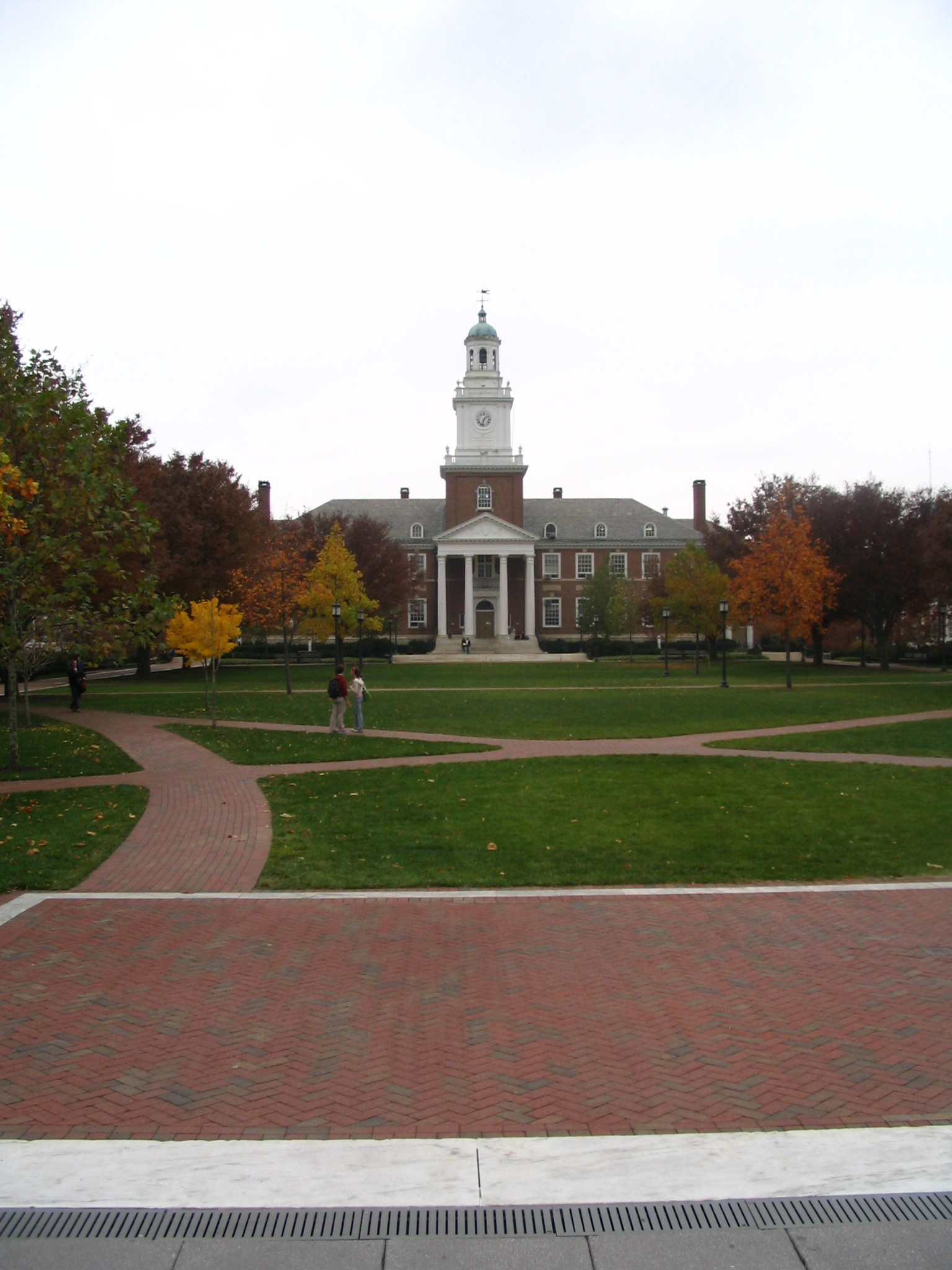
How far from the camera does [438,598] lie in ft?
272

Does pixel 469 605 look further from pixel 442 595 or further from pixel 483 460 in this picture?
pixel 483 460

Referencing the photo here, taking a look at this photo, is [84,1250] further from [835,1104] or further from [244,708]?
[244,708]

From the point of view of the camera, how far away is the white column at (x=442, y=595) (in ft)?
269

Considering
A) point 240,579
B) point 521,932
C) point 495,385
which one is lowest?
point 521,932

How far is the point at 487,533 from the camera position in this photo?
270ft

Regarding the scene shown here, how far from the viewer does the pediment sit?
81.8 metres

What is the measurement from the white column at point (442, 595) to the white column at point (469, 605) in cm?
165

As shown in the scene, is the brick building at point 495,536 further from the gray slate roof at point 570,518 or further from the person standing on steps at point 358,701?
the person standing on steps at point 358,701

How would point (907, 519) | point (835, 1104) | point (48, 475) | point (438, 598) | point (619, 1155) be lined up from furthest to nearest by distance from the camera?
point (438, 598) → point (907, 519) → point (48, 475) → point (835, 1104) → point (619, 1155)

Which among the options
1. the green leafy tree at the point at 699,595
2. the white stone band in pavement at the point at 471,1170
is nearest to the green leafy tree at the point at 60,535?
the white stone band in pavement at the point at 471,1170

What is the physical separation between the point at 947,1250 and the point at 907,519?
1971 inches

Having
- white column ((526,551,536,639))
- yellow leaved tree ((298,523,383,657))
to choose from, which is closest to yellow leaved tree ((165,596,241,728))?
yellow leaved tree ((298,523,383,657))

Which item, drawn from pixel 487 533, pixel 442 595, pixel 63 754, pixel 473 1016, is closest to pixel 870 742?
pixel 63 754

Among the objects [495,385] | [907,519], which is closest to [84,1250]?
[907,519]
